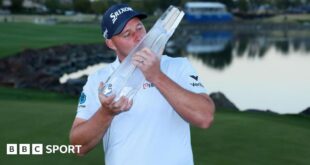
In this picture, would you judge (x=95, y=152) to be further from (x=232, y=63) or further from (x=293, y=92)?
(x=232, y=63)

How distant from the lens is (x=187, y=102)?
253 centimetres

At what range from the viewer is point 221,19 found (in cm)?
12888

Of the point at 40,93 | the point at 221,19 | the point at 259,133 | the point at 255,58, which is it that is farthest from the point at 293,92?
the point at 221,19

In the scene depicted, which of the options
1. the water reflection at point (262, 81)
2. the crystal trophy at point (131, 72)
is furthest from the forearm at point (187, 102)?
the water reflection at point (262, 81)

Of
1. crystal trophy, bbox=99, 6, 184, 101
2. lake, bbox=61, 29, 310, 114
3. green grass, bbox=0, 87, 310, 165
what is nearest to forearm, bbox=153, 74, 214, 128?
crystal trophy, bbox=99, 6, 184, 101

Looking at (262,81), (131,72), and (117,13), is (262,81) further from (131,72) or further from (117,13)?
(131,72)

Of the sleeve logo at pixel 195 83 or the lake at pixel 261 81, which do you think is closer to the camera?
the sleeve logo at pixel 195 83

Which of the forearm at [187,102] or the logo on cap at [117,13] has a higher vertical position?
the logo on cap at [117,13]

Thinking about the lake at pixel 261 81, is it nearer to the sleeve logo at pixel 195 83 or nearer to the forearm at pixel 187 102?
the sleeve logo at pixel 195 83

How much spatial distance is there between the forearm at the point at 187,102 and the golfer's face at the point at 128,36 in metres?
0.32

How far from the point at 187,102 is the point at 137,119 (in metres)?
0.37

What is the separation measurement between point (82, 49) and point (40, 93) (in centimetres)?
2908

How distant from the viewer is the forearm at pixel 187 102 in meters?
2.48

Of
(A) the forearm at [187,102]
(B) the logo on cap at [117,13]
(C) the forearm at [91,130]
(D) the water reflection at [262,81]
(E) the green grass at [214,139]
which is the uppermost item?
(B) the logo on cap at [117,13]
